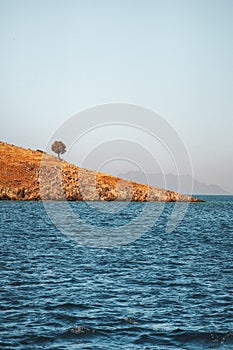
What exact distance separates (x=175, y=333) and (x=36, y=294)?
881 centimetres

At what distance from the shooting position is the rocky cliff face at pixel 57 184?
14425 cm

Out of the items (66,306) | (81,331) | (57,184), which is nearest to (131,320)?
(81,331)

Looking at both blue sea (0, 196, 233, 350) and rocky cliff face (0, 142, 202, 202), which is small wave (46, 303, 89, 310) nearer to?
blue sea (0, 196, 233, 350)

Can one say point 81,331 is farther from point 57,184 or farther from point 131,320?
point 57,184

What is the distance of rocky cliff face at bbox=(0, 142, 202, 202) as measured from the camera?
144 m

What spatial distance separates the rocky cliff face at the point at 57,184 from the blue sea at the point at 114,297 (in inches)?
4002

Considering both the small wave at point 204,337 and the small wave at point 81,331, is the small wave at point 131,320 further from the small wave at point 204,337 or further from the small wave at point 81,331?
the small wave at point 204,337

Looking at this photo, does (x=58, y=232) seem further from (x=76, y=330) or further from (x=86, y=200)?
(x=86, y=200)

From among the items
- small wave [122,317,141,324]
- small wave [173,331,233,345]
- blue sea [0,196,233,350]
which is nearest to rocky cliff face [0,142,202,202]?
blue sea [0,196,233,350]

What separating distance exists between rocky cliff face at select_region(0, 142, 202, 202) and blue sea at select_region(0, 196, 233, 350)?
333 feet

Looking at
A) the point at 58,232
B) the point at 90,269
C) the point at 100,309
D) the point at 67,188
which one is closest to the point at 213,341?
the point at 100,309

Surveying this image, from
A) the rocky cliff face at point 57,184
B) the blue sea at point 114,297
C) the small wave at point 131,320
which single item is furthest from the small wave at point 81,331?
the rocky cliff face at point 57,184

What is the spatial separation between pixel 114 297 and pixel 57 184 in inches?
4901

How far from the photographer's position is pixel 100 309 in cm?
2259
